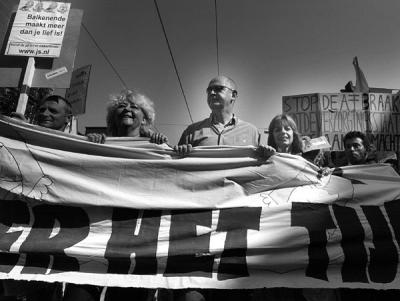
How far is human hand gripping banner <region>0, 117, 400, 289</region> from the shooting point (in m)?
2.19

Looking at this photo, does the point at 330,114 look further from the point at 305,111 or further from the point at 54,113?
the point at 54,113

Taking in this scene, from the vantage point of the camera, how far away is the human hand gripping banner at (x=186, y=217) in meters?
2.19

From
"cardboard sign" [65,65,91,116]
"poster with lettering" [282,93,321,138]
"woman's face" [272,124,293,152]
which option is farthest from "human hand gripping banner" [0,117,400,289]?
"cardboard sign" [65,65,91,116]

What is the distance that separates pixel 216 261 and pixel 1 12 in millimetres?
7422

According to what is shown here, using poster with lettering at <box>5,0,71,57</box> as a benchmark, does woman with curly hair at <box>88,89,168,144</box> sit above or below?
below

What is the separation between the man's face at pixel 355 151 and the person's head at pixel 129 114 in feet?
5.42

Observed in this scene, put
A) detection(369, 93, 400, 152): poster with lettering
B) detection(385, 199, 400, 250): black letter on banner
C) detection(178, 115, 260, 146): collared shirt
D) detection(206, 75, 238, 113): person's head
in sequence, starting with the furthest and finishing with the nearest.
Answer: detection(369, 93, 400, 152): poster with lettering
detection(206, 75, 238, 113): person's head
detection(178, 115, 260, 146): collared shirt
detection(385, 199, 400, 250): black letter on banner

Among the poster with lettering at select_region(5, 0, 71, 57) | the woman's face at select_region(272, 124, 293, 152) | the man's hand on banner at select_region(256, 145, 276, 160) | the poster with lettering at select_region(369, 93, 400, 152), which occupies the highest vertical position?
the poster with lettering at select_region(5, 0, 71, 57)

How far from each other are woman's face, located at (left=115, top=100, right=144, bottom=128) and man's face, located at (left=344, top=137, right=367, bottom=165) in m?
1.72

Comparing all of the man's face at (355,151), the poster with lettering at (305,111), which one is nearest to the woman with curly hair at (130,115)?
the man's face at (355,151)

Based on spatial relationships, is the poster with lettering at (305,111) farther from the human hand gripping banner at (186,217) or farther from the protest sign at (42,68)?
the protest sign at (42,68)

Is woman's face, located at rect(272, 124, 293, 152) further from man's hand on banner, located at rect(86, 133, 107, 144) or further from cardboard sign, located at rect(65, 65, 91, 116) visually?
cardboard sign, located at rect(65, 65, 91, 116)

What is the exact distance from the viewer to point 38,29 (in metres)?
3.59

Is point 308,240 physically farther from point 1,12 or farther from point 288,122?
point 1,12
